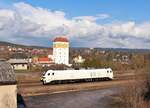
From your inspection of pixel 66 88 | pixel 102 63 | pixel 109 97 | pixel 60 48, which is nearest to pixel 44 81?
pixel 66 88

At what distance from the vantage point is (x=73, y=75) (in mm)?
57562

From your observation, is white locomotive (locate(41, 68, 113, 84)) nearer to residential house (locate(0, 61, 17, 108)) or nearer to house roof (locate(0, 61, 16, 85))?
house roof (locate(0, 61, 16, 85))

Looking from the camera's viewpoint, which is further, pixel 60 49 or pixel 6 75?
pixel 60 49

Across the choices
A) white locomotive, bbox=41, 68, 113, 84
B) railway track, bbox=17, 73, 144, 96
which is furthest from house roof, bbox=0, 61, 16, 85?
white locomotive, bbox=41, 68, 113, 84

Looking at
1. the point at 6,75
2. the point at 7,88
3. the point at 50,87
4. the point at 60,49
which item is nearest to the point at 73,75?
the point at 50,87

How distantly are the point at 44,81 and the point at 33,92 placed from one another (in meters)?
8.44

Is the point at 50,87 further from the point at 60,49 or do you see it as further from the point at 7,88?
the point at 60,49

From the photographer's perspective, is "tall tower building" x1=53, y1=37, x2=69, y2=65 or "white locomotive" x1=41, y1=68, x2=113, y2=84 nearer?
"white locomotive" x1=41, y1=68, x2=113, y2=84

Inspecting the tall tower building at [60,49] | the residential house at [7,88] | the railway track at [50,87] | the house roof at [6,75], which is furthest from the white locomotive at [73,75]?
the tall tower building at [60,49]

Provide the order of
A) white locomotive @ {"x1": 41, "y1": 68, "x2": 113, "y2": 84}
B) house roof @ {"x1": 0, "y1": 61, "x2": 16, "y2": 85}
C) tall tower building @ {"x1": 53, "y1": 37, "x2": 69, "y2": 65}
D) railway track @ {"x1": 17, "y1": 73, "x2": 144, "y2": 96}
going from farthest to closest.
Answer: tall tower building @ {"x1": 53, "y1": 37, "x2": 69, "y2": 65}, white locomotive @ {"x1": 41, "y1": 68, "x2": 113, "y2": 84}, railway track @ {"x1": 17, "y1": 73, "x2": 144, "y2": 96}, house roof @ {"x1": 0, "y1": 61, "x2": 16, "y2": 85}

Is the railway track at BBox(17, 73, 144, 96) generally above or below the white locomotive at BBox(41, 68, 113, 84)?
below

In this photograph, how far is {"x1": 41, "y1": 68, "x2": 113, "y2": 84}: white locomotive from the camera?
176 feet

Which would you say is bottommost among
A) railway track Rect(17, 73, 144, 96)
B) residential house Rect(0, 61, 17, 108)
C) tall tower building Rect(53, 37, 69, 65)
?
railway track Rect(17, 73, 144, 96)

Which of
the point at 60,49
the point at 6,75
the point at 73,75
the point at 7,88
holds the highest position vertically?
the point at 60,49
